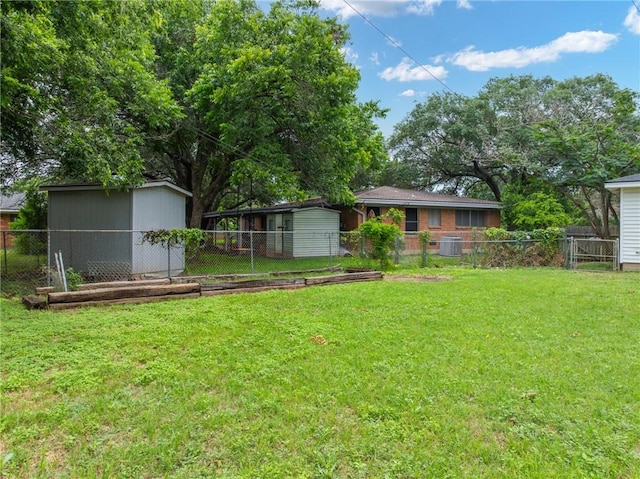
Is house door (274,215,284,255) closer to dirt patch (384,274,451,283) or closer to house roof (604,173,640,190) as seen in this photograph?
dirt patch (384,274,451,283)

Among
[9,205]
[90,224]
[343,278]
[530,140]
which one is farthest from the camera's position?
[9,205]

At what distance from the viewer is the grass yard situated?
92.5 inches

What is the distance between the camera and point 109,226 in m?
10.6

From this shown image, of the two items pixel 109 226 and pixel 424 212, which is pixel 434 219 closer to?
pixel 424 212

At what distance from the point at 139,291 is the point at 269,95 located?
343 inches

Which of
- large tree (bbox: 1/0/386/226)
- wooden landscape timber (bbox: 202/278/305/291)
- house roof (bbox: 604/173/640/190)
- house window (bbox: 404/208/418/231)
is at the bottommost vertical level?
wooden landscape timber (bbox: 202/278/305/291)

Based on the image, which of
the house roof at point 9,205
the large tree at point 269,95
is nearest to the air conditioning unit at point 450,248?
the large tree at point 269,95

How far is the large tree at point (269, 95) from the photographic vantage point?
40.4 feet

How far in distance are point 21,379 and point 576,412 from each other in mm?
4570

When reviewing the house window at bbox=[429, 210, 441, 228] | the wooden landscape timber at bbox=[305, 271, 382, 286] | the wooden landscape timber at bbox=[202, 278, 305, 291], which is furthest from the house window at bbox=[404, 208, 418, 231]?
the wooden landscape timber at bbox=[202, 278, 305, 291]

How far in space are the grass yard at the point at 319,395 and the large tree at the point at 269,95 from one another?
896cm

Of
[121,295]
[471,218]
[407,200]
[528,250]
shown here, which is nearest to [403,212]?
[407,200]

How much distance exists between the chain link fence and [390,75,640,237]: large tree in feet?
12.0

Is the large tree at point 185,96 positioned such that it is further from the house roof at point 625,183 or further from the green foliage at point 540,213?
the house roof at point 625,183
